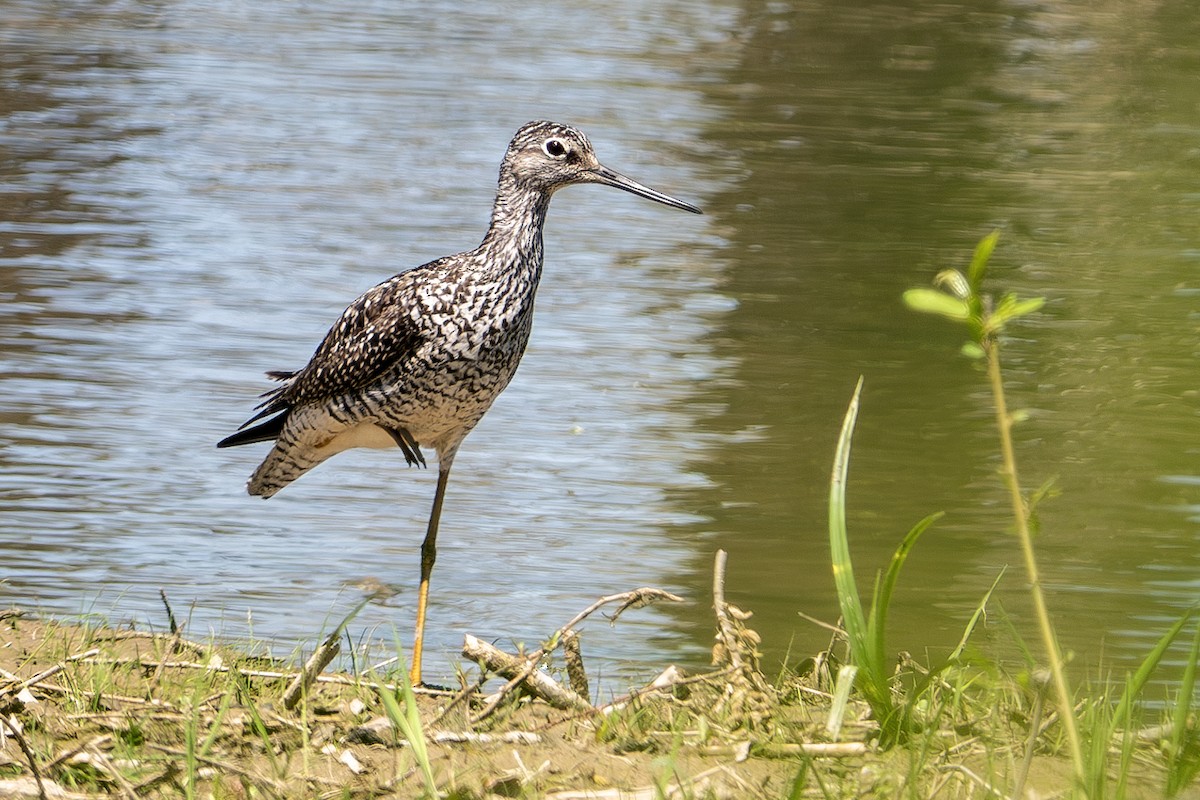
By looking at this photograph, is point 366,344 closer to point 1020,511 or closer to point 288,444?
point 288,444

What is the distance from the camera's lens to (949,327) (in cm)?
954

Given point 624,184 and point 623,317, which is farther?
point 623,317

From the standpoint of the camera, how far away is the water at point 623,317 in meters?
6.44

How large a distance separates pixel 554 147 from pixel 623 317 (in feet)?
11.5

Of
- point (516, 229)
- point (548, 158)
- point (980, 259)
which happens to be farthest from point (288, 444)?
point (980, 259)

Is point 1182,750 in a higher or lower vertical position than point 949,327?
higher

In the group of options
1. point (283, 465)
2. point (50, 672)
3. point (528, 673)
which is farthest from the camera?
point (283, 465)

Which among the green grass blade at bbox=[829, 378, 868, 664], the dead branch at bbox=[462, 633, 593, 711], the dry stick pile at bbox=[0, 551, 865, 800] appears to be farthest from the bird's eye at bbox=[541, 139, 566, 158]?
the green grass blade at bbox=[829, 378, 868, 664]

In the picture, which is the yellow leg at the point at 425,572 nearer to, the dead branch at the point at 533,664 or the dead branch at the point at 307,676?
the dead branch at the point at 533,664

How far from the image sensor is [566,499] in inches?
284

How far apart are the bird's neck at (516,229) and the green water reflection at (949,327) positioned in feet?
4.77

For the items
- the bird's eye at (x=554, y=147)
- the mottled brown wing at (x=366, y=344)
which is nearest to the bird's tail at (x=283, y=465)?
the mottled brown wing at (x=366, y=344)

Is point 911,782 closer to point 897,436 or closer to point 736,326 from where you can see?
point 897,436

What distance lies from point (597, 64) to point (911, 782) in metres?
12.7
